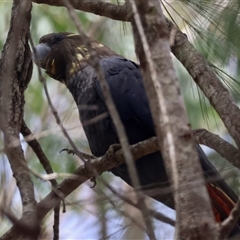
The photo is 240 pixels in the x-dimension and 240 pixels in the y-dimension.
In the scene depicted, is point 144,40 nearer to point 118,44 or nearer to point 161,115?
point 161,115

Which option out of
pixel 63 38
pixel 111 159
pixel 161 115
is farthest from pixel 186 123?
pixel 63 38

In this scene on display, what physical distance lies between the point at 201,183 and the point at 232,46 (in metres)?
1.12

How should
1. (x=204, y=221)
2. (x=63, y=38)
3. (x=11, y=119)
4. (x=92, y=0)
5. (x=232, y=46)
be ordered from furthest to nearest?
(x=63, y=38) → (x=92, y=0) → (x=232, y=46) → (x=11, y=119) → (x=204, y=221)

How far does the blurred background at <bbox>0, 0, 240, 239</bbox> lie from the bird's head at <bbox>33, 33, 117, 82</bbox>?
0.66 ft

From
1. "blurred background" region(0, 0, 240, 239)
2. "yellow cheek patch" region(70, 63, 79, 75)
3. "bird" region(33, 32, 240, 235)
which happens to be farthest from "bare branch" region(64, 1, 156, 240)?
→ "yellow cheek patch" region(70, 63, 79, 75)

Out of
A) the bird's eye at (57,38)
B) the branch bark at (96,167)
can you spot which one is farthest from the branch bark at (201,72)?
the bird's eye at (57,38)

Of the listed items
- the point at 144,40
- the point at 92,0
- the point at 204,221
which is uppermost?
the point at 92,0

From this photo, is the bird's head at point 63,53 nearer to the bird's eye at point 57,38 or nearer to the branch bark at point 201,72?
the bird's eye at point 57,38

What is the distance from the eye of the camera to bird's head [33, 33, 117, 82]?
2.75 meters

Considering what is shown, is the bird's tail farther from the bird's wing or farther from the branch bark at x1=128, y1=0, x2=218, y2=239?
the branch bark at x1=128, y1=0, x2=218, y2=239

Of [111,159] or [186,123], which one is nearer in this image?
[186,123]

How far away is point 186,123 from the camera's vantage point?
1.14 metres

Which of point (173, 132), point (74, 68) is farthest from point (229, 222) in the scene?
point (74, 68)

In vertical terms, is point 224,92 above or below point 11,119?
below
